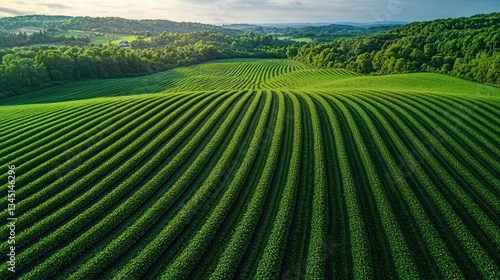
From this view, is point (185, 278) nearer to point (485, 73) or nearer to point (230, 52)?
point (485, 73)

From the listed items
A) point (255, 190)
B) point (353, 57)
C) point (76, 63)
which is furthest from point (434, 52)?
point (76, 63)

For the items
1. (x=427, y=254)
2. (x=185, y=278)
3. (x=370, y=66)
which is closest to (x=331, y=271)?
(x=427, y=254)

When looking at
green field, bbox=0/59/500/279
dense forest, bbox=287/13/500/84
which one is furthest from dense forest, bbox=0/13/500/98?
green field, bbox=0/59/500/279

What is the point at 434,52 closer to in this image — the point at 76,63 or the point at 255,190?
the point at 255,190

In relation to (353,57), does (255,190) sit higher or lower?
lower

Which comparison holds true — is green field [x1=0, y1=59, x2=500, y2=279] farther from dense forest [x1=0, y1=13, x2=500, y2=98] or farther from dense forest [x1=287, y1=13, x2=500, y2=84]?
dense forest [x1=287, y1=13, x2=500, y2=84]

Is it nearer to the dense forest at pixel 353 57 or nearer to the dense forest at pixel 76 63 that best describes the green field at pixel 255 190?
the dense forest at pixel 76 63
